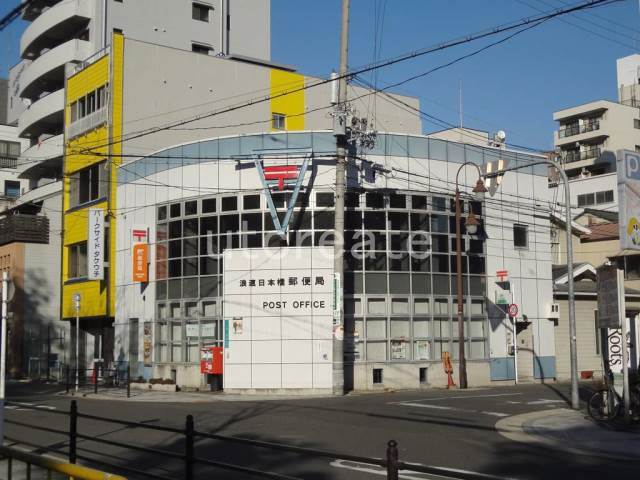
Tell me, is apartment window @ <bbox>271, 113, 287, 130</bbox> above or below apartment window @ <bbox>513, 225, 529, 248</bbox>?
above

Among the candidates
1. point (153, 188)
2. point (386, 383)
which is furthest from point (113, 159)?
point (386, 383)

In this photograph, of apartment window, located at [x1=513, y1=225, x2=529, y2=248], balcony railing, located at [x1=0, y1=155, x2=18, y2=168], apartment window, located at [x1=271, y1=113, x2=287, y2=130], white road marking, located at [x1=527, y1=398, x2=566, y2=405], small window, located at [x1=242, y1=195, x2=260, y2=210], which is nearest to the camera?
white road marking, located at [x1=527, y1=398, x2=566, y2=405]

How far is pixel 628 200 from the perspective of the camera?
17.8 m

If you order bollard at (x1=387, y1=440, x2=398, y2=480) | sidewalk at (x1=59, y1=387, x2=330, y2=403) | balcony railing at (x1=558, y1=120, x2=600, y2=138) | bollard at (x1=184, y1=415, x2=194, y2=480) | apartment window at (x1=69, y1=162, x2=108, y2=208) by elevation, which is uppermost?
balcony railing at (x1=558, y1=120, x2=600, y2=138)

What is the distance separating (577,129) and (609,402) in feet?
205

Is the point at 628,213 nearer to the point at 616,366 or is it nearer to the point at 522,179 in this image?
the point at 616,366

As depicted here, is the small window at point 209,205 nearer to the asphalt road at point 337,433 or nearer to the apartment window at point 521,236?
the asphalt road at point 337,433

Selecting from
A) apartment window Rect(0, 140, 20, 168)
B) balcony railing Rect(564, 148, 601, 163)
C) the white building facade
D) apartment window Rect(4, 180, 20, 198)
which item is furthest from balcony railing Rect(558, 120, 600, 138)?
apartment window Rect(4, 180, 20, 198)

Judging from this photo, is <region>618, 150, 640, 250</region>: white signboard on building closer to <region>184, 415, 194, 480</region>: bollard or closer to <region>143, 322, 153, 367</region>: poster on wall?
<region>184, 415, 194, 480</region>: bollard

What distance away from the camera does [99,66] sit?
127ft

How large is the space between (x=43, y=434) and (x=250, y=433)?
4433 mm

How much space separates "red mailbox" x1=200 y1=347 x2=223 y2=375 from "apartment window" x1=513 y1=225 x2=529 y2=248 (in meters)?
13.8

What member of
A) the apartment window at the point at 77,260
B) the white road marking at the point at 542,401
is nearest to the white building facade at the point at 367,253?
the white road marking at the point at 542,401

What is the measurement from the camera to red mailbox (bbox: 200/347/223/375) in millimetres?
28891
